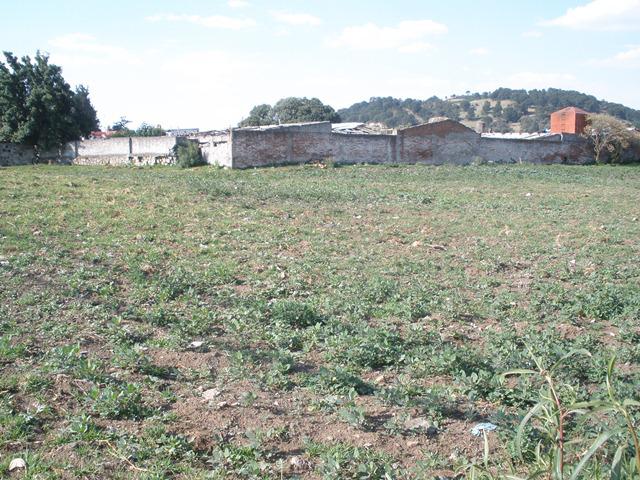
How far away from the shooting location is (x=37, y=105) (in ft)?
119

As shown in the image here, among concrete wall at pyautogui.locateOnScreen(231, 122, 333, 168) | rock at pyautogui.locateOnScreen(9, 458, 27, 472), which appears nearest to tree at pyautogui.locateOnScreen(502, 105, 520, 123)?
concrete wall at pyautogui.locateOnScreen(231, 122, 333, 168)

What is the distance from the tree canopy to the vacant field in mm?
55898

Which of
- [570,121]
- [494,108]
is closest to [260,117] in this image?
[570,121]

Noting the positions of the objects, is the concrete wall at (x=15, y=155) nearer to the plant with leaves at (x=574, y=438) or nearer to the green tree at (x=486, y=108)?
the plant with leaves at (x=574, y=438)

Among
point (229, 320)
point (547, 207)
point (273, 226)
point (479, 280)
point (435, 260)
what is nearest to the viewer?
point (229, 320)

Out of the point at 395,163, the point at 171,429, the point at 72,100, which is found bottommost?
the point at 171,429

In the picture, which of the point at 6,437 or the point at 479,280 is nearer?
the point at 6,437

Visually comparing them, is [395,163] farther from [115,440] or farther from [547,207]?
[115,440]

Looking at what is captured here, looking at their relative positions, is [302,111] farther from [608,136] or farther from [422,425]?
[422,425]

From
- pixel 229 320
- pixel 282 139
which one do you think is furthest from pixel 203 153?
pixel 229 320

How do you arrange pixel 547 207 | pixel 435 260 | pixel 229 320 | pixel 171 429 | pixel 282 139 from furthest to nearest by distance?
pixel 282 139 < pixel 547 207 < pixel 435 260 < pixel 229 320 < pixel 171 429

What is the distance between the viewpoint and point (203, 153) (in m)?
29.9

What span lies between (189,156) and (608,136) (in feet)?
93.5

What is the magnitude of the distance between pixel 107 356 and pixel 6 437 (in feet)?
4.74
